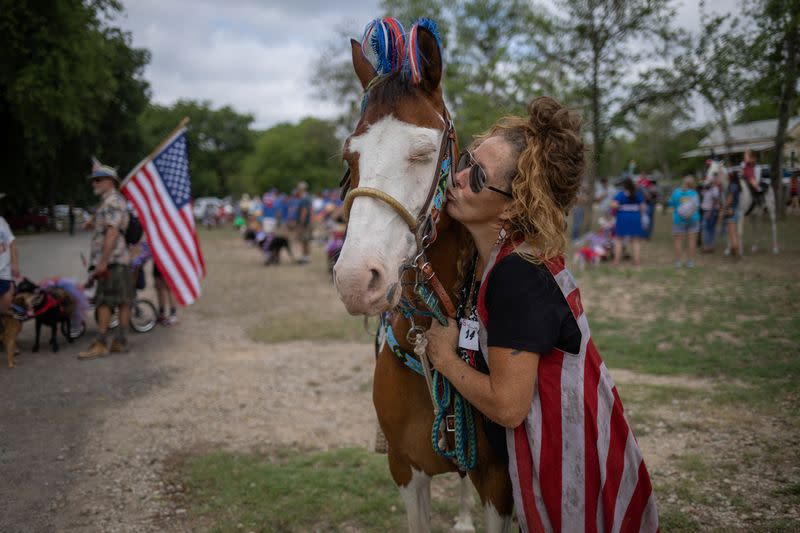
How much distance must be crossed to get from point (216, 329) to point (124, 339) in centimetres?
164

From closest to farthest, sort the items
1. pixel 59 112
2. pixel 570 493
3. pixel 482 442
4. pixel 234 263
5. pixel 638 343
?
pixel 570 493 → pixel 482 442 → pixel 638 343 → pixel 59 112 → pixel 234 263

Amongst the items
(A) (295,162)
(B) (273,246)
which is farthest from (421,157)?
(A) (295,162)

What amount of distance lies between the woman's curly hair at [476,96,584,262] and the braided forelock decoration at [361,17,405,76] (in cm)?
55

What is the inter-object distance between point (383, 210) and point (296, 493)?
2703 millimetres

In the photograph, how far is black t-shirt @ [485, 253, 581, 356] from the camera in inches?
62.9

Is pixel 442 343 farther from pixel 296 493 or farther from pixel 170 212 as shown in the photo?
pixel 170 212

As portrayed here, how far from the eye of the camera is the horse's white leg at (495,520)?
2.06 m

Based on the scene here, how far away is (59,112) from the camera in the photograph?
12750mm

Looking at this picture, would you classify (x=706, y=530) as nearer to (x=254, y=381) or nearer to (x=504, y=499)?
(x=504, y=499)

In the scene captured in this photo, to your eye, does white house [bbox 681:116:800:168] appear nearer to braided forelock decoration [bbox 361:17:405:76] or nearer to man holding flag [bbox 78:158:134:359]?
man holding flag [bbox 78:158:134:359]

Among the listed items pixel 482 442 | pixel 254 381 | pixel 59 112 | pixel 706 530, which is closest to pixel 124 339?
pixel 254 381

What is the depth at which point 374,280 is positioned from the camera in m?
1.55

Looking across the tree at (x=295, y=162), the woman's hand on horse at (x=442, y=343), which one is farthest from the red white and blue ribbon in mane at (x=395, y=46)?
the tree at (x=295, y=162)

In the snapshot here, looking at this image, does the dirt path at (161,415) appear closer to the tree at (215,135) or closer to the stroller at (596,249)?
the stroller at (596,249)
